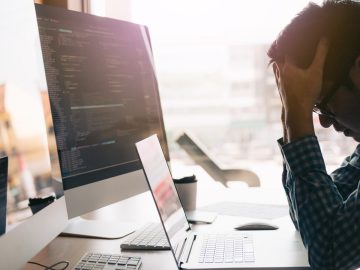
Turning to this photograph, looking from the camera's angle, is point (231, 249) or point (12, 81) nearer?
point (12, 81)

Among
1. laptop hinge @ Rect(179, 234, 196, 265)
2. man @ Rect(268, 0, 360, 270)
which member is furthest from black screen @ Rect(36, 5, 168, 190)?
man @ Rect(268, 0, 360, 270)

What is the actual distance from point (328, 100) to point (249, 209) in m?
0.47

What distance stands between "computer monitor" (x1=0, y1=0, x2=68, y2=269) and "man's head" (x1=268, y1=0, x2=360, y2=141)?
52 centimetres

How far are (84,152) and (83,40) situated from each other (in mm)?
293

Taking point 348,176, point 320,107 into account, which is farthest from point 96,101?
point 348,176

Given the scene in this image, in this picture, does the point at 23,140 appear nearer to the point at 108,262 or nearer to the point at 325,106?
the point at 108,262

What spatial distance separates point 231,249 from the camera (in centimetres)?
82

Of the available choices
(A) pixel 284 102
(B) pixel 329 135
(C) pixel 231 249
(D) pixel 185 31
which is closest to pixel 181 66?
(D) pixel 185 31

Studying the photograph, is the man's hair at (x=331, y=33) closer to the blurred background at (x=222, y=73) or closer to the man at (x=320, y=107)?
the man at (x=320, y=107)

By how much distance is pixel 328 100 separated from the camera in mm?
862

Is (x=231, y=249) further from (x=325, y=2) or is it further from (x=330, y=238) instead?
(x=325, y=2)

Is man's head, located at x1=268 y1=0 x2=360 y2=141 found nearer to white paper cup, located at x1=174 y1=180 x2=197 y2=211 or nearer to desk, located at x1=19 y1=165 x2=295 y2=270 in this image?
desk, located at x1=19 y1=165 x2=295 y2=270

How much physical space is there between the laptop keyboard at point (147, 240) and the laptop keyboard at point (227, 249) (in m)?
0.09

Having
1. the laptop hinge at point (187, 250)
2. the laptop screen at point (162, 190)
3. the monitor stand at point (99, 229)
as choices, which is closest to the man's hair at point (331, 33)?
the laptop screen at point (162, 190)
